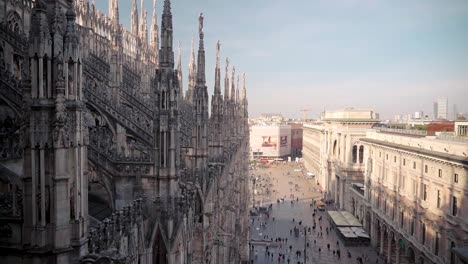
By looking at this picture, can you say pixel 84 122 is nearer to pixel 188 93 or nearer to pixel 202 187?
pixel 202 187

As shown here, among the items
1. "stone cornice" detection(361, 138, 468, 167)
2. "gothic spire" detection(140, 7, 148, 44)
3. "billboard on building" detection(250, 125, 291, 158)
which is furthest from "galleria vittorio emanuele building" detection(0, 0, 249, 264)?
"billboard on building" detection(250, 125, 291, 158)

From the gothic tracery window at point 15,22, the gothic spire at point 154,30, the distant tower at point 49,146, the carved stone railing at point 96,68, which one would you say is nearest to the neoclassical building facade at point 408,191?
the distant tower at point 49,146

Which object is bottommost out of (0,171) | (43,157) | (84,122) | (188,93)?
(0,171)

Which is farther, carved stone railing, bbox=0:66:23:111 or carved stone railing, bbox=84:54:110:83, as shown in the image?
carved stone railing, bbox=84:54:110:83

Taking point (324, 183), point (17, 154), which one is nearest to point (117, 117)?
point (17, 154)

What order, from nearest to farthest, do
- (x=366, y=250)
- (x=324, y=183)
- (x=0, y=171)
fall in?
1. (x=0, y=171)
2. (x=366, y=250)
3. (x=324, y=183)

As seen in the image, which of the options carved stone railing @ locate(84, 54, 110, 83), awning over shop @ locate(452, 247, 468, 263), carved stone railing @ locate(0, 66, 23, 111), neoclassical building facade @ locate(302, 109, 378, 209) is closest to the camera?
carved stone railing @ locate(0, 66, 23, 111)

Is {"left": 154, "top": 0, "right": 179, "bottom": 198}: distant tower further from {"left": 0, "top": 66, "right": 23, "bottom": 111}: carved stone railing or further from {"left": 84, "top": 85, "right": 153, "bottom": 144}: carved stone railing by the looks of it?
{"left": 84, "top": 85, "right": 153, "bottom": 144}: carved stone railing
